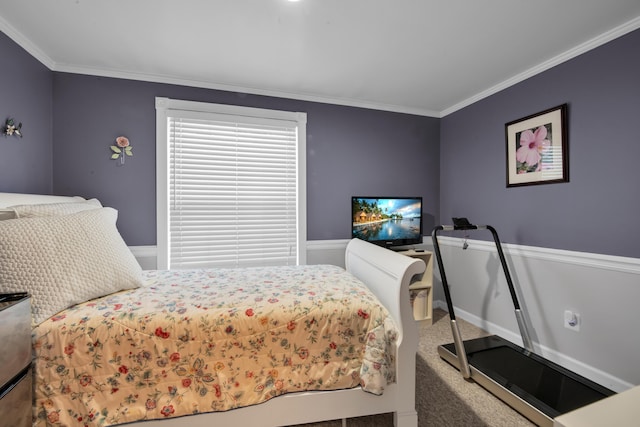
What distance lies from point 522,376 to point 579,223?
124cm

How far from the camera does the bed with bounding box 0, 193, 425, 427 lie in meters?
1.19

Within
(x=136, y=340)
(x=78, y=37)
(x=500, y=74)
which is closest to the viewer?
(x=136, y=340)

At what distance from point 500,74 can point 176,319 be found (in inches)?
128

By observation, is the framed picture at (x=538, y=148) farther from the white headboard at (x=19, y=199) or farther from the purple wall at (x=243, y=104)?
the white headboard at (x=19, y=199)

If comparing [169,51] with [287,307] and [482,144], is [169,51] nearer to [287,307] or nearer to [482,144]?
[287,307]

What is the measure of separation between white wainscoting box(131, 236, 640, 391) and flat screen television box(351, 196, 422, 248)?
1.06 ft

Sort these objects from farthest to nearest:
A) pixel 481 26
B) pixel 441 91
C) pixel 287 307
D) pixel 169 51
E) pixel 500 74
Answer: pixel 441 91 → pixel 500 74 → pixel 169 51 → pixel 481 26 → pixel 287 307

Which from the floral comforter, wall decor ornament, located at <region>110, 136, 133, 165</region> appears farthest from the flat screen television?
wall decor ornament, located at <region>110, 136, 133, 165</region>

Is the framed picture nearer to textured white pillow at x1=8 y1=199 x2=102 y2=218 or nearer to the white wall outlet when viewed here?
the white wall outlet

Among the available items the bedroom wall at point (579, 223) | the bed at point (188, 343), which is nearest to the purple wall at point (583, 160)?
the bedroom wall at point (579, 223)

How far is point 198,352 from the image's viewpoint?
50.3 inches

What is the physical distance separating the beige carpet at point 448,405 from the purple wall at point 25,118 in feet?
9.00

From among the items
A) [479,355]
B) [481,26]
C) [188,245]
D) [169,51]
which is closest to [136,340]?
[188,245]

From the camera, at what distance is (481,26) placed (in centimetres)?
188
